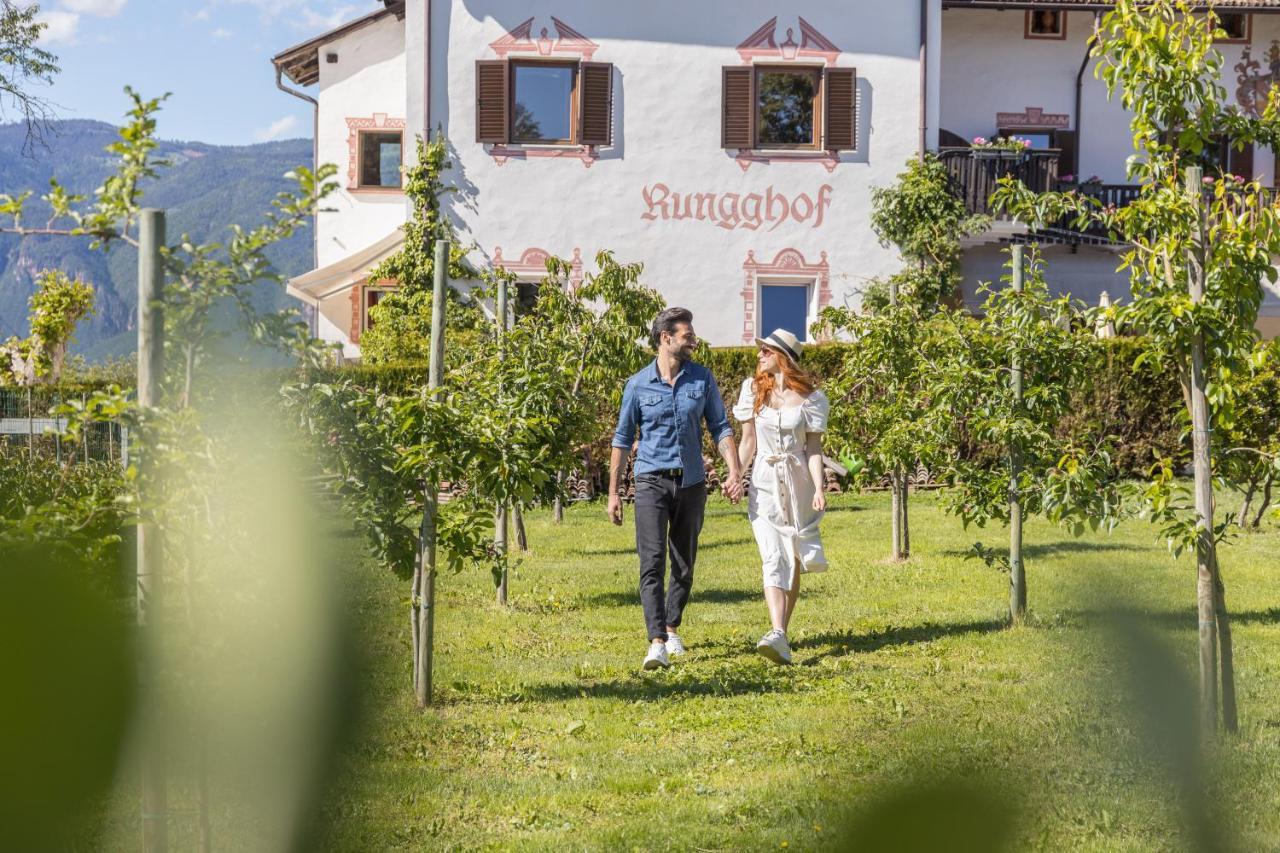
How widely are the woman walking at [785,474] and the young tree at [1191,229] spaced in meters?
2.13

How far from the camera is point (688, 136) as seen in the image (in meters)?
20.8

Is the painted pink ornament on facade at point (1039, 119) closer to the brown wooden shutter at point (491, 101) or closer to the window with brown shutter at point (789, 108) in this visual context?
the window with brown shutter at point (789, 108)

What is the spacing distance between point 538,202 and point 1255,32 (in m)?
12.1

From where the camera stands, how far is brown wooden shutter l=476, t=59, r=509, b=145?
66.6 ft

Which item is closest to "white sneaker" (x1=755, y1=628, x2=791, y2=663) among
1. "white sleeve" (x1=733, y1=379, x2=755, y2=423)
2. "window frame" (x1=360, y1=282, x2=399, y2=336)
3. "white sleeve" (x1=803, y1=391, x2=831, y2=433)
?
"white sleeve" (x1=803, y1=391, x2=831, y2=433)

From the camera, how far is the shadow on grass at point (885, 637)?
8.02 m

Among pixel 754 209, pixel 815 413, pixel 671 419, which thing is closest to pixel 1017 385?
pixel 815 413

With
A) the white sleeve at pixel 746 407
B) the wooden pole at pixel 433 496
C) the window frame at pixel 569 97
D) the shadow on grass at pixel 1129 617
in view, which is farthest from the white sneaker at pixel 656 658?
the window frame at pixel 569 97

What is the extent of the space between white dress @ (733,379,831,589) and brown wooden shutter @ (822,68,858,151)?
13584 millimetres

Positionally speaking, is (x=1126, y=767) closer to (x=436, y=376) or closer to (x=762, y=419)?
(x=436, y=376)

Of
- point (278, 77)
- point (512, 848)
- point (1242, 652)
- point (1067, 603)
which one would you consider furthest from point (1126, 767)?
point (278, 77)

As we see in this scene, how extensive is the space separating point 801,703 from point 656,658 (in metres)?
1.00

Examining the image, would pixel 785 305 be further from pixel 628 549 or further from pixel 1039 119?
pixel 628 549

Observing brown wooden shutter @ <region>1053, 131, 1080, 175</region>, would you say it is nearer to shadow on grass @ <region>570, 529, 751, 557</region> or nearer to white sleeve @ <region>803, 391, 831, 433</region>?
shadow on grass @ <region>570, 529, 751, 557</region>
